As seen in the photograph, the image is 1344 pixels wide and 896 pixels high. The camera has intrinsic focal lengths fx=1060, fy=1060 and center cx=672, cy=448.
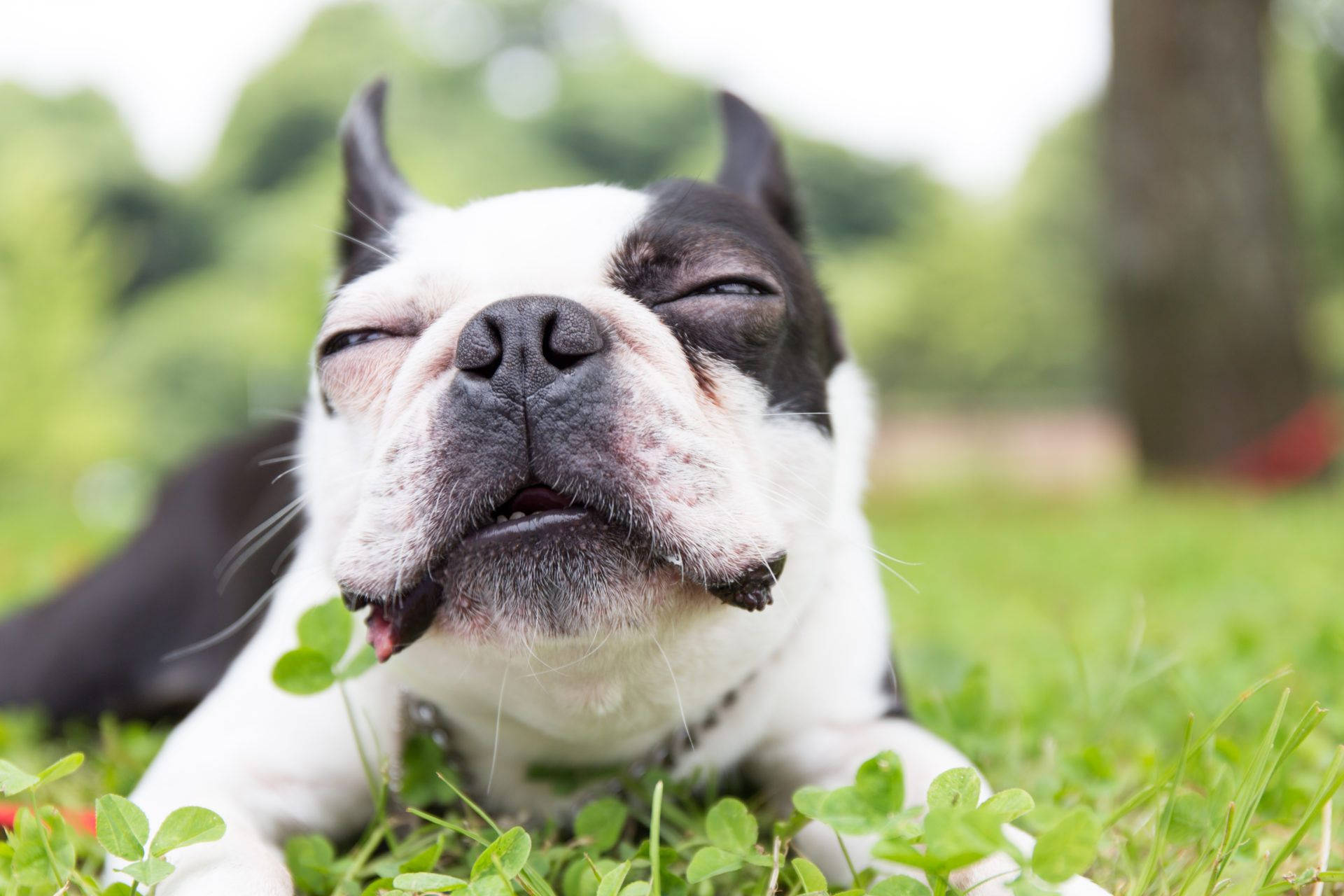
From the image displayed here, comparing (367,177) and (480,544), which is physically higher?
(367,177)

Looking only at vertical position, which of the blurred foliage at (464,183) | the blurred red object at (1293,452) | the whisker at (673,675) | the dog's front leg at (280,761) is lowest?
the blurred foliage at (464,183)

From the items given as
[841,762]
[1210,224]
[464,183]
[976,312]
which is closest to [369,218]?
[841,762]

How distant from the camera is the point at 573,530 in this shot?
4.80ft

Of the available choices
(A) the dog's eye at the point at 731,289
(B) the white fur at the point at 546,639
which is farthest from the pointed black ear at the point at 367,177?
(A) the dog's eye at the point at 731,289

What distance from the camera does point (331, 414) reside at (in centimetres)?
188

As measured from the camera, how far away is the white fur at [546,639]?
1514 mm

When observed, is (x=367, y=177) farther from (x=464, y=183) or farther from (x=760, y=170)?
(x=464, y=183)

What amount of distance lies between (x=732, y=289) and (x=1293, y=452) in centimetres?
846

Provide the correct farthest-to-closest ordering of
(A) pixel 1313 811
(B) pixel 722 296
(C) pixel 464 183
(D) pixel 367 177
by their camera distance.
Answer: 1. (C) pixel 464 183
2. (D) pixel 367 177
3. (B) pixel 722 296
4. (A) pixel 1313 811

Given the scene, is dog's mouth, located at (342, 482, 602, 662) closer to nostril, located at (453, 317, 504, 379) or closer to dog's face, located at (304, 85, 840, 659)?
dog's face, located at (304, 85, 840, 659)

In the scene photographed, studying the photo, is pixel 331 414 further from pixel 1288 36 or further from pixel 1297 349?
pixel 1288 36

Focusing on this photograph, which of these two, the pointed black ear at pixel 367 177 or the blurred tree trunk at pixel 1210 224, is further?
the blurred tree trunk at pixel 1210 224

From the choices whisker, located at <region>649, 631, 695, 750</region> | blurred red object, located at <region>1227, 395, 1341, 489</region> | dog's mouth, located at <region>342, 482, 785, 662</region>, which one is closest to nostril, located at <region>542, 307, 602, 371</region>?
dog's mouth, located at <region>342, 482, 785, 662</region>

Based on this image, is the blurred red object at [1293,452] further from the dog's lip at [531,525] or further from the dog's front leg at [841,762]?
the dog's lip at [531,525]
